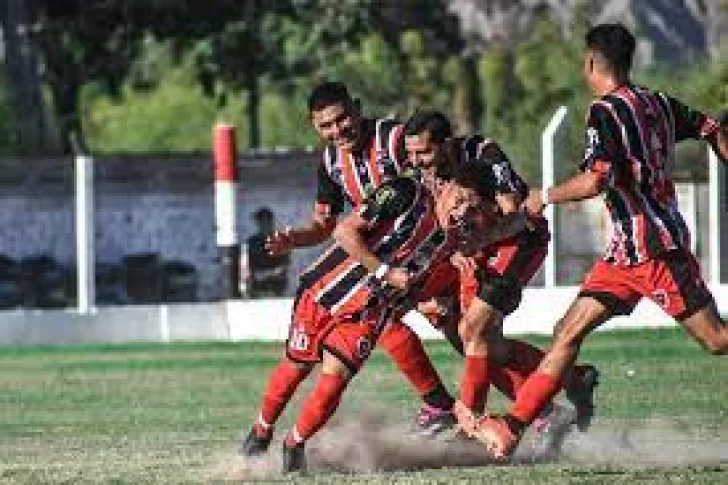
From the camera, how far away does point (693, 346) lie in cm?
2359

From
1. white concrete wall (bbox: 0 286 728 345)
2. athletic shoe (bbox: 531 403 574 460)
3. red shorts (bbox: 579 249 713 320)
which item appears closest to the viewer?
red shorts (bbox: 579 249 713 320)

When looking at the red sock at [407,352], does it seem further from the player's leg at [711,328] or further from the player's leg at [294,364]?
the player's leg at [711,328]

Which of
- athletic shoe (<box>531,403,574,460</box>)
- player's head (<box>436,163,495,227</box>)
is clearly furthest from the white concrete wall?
player's head (<box>436,163,495,227</box>)

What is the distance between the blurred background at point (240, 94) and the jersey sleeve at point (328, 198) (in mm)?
10745

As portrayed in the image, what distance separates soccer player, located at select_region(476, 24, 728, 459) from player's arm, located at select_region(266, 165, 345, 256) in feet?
5.64

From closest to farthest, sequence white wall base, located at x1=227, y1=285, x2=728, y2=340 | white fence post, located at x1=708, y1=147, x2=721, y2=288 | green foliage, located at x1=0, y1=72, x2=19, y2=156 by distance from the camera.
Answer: white wall base, located at x1=227, y1=285, x2=728, y2=340 < white fence post, located at x1=708, y1=147, x2=721, y2=288 < green foliage, located at x1=0, y1=72, x2=19, y2=156

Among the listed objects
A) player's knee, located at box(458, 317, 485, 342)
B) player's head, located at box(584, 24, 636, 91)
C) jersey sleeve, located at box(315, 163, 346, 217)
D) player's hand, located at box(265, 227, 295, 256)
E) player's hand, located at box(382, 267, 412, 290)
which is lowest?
player's knee, located at box(458, 317, 485, 342)

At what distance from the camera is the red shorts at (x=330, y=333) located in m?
14.6

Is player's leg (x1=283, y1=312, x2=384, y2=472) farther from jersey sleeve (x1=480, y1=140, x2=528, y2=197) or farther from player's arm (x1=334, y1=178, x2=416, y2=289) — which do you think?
jersey sleeve (x1=480, y1=140, x2=528, y2=197)

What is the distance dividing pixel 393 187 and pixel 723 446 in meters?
2.25

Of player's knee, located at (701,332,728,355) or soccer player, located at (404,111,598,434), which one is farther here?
soccer player, located at (404,111,598,434)

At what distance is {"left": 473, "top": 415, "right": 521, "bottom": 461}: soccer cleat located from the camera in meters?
14.0

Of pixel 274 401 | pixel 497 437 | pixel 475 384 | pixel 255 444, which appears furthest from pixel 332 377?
pixel 497 437

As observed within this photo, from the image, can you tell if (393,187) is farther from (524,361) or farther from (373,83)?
(373,83)
